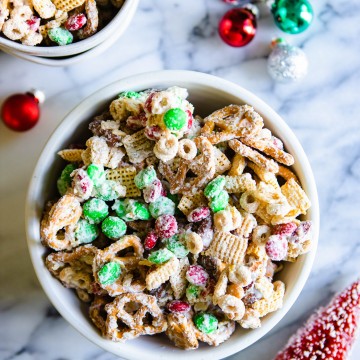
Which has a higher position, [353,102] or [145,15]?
[145,15]

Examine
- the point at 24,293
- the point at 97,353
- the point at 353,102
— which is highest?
the point at 353,102

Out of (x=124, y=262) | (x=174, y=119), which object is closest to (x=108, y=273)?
(x=124, y=262)

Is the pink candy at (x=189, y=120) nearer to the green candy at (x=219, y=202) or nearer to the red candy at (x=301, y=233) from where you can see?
the green candy at (x=219, y=202)

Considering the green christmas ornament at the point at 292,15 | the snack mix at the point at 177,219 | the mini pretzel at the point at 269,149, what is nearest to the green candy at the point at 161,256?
the snack mix at the point at 177,219

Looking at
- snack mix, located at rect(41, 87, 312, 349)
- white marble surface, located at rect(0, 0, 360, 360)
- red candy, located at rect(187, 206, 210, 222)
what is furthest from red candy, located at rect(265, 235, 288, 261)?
white marble surface, located at rect(0, 0, 360, 360)

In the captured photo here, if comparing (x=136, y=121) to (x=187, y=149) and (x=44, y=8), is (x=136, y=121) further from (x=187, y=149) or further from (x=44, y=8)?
(x=44, y=8)

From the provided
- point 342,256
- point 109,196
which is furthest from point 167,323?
point 342,256

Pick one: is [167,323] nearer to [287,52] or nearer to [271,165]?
[271,165]

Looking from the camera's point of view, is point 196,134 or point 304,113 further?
point 304,113
